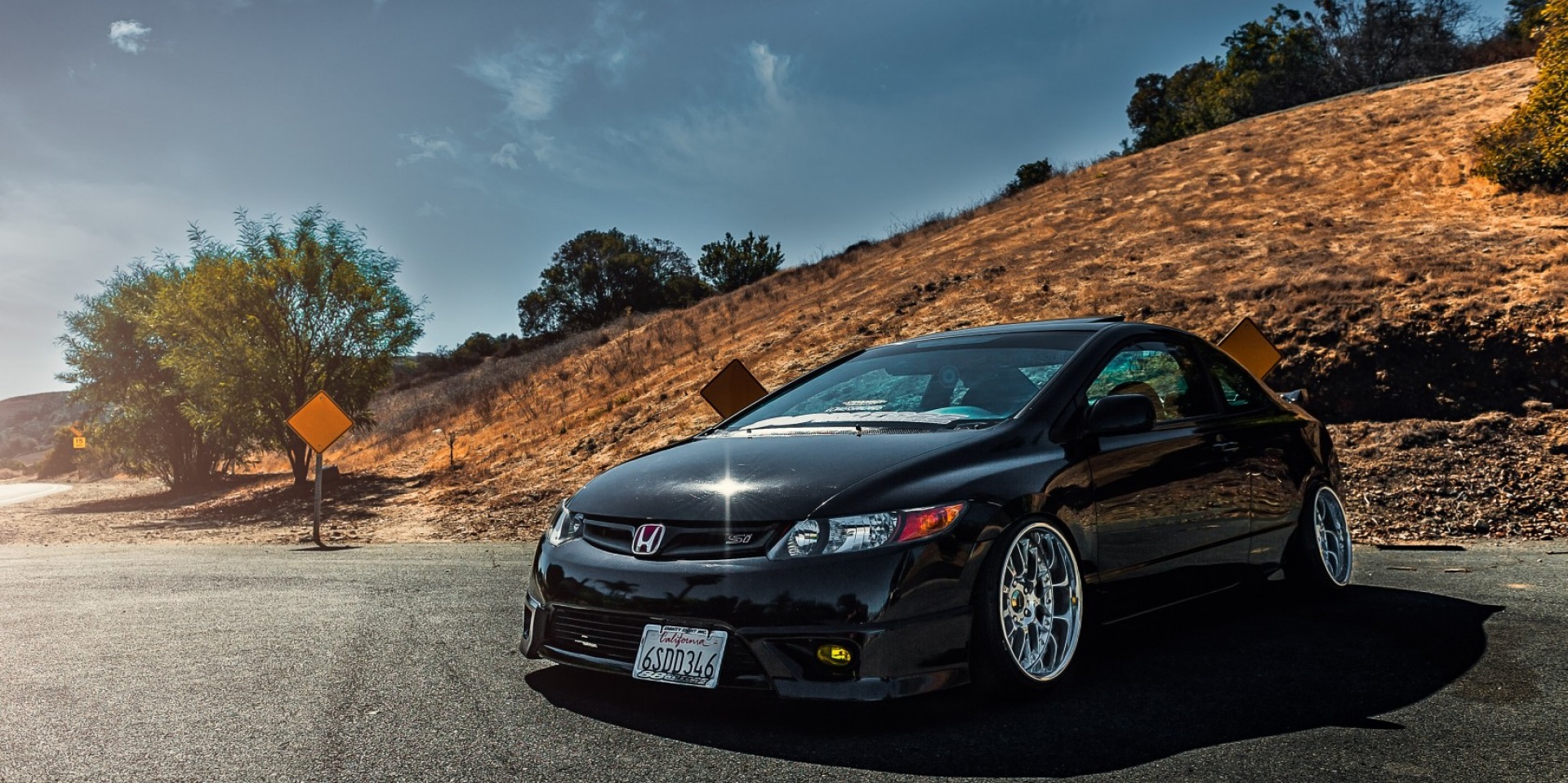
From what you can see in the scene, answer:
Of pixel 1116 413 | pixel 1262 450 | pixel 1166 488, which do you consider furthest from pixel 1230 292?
pixel 1116 413

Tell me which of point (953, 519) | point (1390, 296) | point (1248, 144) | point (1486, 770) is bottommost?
point (1486, 770)

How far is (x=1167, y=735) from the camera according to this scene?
11.4 feet

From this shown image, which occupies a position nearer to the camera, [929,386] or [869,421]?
[869,421]

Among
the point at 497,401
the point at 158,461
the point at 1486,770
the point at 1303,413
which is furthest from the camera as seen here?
the point at 497,401

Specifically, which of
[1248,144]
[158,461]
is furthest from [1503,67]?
[158,461]

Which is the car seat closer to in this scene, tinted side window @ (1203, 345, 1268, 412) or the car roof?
the car roof

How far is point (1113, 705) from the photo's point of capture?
383cm

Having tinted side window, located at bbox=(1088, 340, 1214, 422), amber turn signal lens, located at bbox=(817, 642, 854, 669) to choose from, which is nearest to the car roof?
tinted side window, located at bbox=(1088, 340, 1214, 422)

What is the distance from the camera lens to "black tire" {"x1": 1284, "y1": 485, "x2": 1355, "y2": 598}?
569cm

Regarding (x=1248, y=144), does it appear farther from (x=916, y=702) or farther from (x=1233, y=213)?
(x=916, y=702)

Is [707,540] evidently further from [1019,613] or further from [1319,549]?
[1319,549]

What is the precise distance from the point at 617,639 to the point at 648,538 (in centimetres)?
38

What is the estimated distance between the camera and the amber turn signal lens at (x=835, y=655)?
342 cm

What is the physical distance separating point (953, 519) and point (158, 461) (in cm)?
3968
